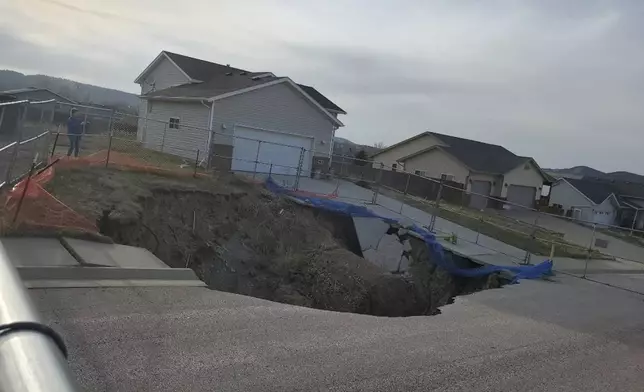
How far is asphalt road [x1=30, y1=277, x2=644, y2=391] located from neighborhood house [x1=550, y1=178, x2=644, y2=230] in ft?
148

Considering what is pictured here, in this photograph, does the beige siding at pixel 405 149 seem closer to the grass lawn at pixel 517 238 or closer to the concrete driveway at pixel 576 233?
the concrete driveway at pixel 576 233

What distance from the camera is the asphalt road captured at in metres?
5.00

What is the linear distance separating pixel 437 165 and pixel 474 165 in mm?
2870

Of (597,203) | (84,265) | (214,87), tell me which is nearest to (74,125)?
(214,87)

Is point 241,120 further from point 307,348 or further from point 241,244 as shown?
point 307,348

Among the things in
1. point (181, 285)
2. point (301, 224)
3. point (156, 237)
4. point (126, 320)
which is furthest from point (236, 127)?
point (126, 320)

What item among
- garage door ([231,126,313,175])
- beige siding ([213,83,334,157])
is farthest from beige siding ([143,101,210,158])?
garage door ([231,126,313,175])

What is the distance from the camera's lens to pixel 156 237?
12.2 metres

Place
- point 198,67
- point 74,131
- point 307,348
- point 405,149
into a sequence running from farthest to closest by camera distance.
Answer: point 405,149 < point 198,67 < point 74,131 < point 307,348

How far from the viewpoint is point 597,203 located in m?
50.9

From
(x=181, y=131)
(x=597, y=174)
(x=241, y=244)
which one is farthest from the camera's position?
(x=597, y=174)

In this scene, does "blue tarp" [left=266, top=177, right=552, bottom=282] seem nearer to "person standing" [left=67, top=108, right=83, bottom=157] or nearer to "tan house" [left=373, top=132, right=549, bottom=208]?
"person standing" [left=67, top=108, right=83, bottom=157]

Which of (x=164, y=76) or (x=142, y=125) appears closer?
(x=142, y=125)

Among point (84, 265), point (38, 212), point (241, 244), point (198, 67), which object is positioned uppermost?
point (198, 67)
